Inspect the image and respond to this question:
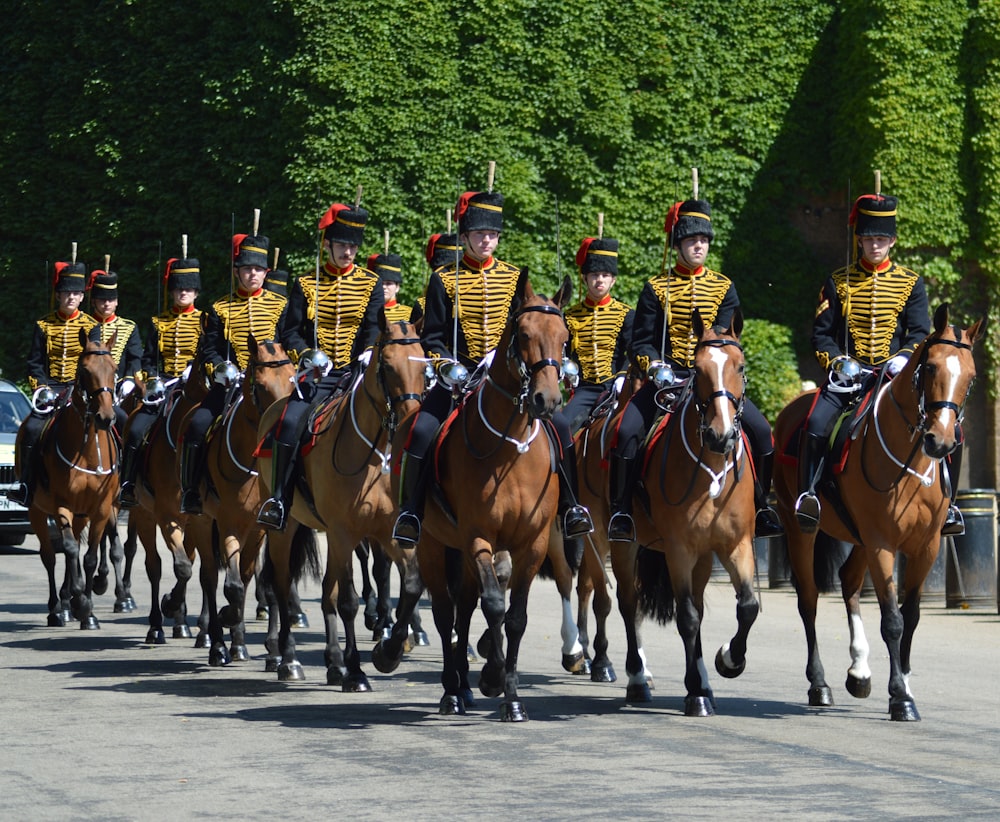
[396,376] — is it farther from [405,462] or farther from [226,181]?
[226,181]

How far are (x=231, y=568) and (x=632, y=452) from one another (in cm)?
366

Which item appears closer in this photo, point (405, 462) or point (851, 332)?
point (405, 462)

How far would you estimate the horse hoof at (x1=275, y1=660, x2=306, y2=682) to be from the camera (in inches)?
512

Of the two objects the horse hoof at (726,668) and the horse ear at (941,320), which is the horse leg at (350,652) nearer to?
the horse hoof at (726,668)

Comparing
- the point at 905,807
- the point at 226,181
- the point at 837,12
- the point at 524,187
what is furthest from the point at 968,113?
the point at 905,807

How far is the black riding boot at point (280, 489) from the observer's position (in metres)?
13.1

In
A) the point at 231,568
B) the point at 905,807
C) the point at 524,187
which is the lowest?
the point at 905,807

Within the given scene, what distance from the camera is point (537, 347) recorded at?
10469 millimetres

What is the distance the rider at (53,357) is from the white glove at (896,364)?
948cm

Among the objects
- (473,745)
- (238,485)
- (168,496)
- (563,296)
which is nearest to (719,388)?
(563,296)

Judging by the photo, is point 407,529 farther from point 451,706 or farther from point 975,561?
point 975,561

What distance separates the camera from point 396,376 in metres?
11.9

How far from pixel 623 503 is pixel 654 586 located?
831 millimetres

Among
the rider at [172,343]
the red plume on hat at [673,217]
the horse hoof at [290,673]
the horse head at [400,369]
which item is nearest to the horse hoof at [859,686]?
the horse head at [400,369]
